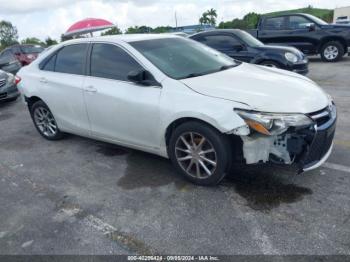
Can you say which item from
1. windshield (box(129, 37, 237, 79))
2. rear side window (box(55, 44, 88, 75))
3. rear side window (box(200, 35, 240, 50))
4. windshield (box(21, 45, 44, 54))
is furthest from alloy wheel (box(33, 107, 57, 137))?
windshield (box(21, 45, 44, 54))

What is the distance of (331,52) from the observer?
38.3 feet

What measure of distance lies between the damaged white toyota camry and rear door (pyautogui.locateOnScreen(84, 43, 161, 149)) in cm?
1

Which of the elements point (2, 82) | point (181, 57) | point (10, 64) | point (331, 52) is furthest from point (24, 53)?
point (181, 57)

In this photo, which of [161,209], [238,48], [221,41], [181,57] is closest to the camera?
[161,209]

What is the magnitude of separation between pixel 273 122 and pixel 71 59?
A: 120 inches

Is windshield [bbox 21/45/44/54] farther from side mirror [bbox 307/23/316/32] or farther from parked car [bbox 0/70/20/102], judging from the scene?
side mirror [bbox 307/23/316/32]

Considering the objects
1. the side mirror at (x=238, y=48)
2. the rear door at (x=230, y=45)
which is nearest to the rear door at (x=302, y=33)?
the rear door at (x=230, y=45)

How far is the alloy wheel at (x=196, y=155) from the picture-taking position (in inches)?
132

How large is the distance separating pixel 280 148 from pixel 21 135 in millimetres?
4772

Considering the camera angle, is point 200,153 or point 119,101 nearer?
point 200,153

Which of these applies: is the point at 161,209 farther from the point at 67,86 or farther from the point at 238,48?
the point at 238,48

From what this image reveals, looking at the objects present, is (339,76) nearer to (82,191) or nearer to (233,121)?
(233,121)

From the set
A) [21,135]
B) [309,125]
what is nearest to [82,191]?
[309,125]

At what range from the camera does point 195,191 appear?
348 centimetres
